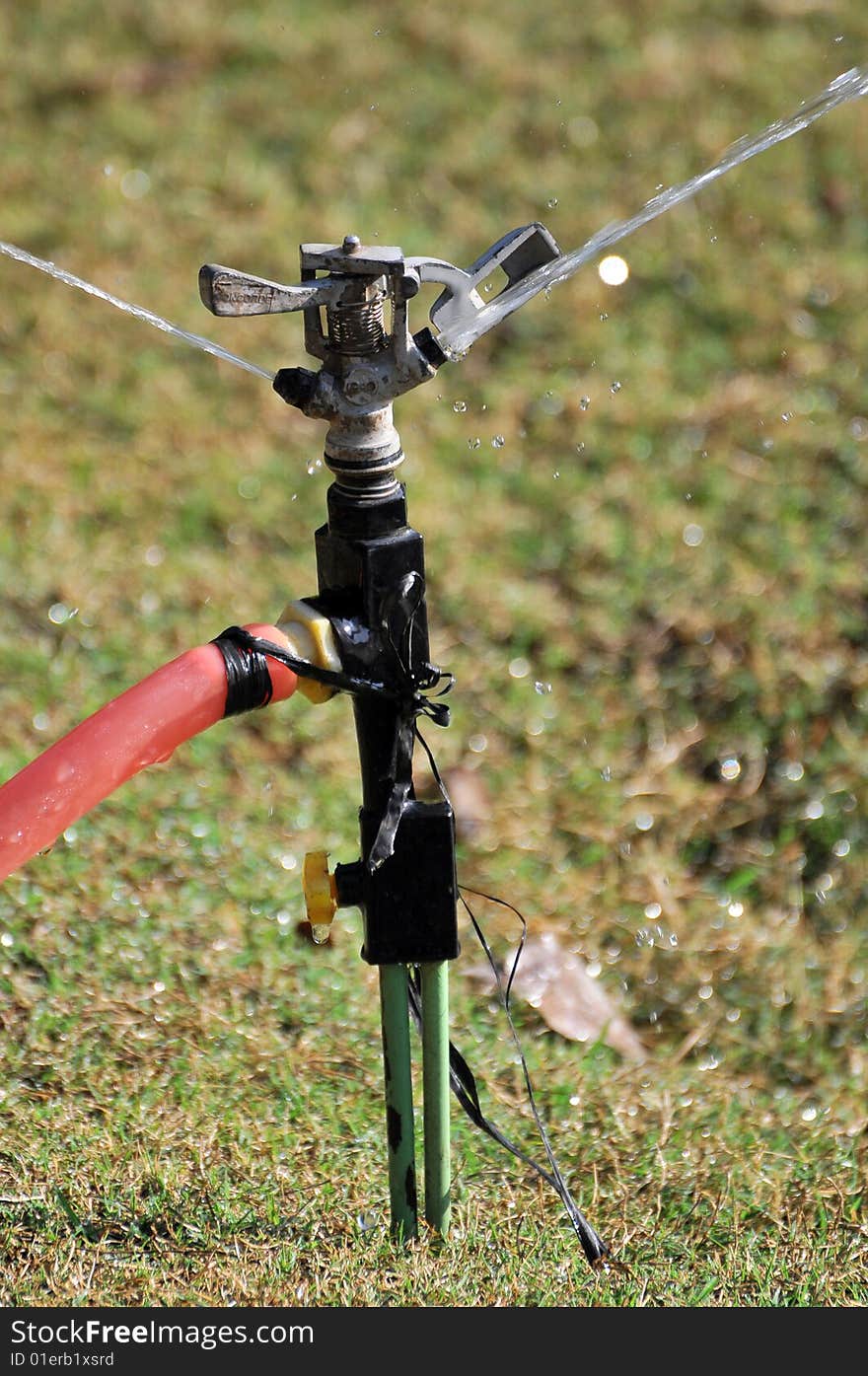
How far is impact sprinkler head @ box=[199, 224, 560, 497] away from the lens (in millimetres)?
1448

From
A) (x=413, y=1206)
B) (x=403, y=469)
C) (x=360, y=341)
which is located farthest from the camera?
(x=403, y=469)

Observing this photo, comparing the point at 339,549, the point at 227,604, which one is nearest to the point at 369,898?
the point at 339,549

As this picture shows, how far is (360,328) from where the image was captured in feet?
4.86

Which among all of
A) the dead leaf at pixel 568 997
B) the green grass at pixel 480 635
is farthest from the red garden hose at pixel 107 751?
the dead leaf at pixel 568 997

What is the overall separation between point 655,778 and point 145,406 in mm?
1652

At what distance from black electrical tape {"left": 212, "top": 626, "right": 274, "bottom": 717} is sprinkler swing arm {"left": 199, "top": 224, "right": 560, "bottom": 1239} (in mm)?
93

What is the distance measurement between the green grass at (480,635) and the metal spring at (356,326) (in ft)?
3.63

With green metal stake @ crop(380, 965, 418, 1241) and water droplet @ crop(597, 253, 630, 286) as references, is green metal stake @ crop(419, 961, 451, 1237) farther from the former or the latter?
water droplet @ crop(597, 253, 630, 286)

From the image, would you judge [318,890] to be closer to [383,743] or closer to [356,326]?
[383,743]

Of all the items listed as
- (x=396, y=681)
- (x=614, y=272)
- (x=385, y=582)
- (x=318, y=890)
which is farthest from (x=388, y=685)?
(x=614, y=272)

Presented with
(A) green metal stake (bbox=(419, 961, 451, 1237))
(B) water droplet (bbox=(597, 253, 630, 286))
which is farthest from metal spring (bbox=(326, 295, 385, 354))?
(B) water droplet (bbox=(597, 253, 630, 286))

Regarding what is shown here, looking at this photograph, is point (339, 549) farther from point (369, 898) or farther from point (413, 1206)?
point (413, 1206)

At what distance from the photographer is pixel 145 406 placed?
3.72 metres

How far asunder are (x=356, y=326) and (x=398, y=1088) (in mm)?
845
